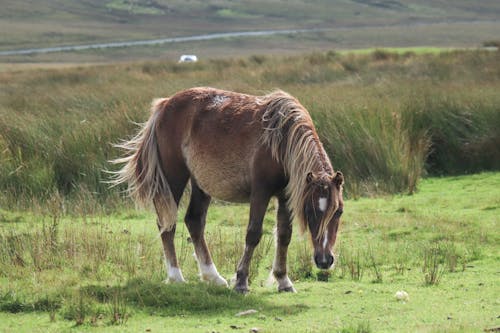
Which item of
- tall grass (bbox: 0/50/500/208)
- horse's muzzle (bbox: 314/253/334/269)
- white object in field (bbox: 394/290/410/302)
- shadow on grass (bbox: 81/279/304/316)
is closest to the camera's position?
horse's muzzle (bbox: 314/253/334/269)

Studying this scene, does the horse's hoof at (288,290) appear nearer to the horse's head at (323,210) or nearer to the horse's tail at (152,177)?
the horse's head at (323,210)

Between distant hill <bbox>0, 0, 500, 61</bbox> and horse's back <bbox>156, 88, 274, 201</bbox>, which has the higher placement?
horse's back <bbox>156, 88, 274, 201</bbox>

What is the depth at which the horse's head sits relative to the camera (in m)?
7.36

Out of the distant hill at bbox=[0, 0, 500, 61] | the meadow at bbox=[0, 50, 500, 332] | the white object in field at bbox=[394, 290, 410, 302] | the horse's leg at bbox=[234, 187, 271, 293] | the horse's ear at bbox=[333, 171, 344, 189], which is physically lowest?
the distant hill at bbox=[0, 0, 500, 61]

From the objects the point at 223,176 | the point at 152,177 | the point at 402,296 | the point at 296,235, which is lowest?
the point at 296,235

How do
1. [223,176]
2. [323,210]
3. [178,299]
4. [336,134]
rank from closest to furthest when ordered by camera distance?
[323,210]
[178,299]
[223,176]
[336,134]

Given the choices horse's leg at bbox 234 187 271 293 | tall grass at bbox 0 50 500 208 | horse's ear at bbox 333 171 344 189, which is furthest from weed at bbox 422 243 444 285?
tall grass at bbox 0 50 500 208

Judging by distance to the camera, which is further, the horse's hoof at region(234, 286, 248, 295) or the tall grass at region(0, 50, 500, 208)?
the tall grass at region(0, 50, 500, 208)

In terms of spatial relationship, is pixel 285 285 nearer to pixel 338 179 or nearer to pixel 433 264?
pixel 338 179

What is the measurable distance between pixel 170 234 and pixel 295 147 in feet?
6.15

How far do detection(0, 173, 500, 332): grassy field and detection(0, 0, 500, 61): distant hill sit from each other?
6782 cm

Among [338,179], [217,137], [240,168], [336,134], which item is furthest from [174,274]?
[336,134]

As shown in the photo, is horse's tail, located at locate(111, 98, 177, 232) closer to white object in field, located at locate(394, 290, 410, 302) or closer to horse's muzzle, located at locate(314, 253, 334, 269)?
horse's muzzle, located at locate(314, 253, 334, 269)

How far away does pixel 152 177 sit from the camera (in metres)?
9.15
